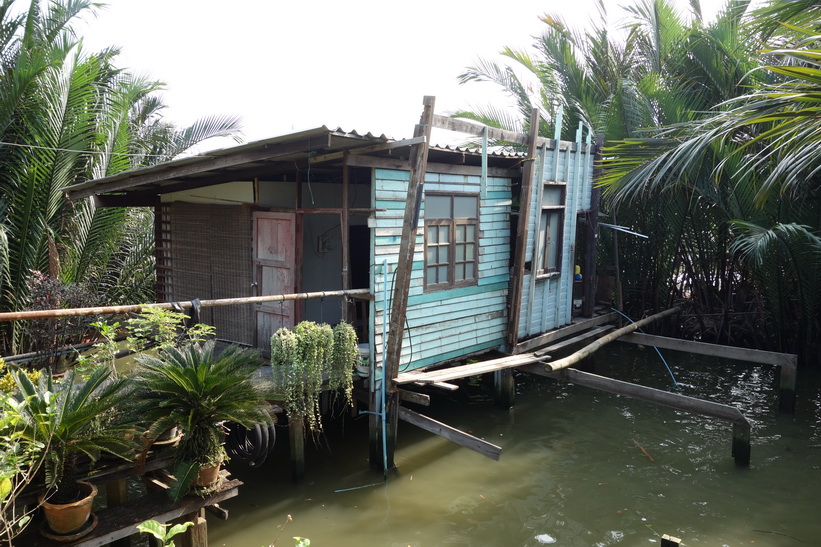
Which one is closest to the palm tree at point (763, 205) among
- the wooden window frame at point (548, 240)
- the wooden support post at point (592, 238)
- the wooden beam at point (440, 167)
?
the wooden support post at point (592, 238)

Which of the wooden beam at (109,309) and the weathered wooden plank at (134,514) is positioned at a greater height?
the wooden beam at (109,309)

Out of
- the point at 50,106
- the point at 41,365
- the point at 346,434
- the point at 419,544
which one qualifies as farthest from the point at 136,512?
the point at 50,106

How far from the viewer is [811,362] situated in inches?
456

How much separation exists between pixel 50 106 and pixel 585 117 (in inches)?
409

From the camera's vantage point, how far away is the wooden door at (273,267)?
8.08 m

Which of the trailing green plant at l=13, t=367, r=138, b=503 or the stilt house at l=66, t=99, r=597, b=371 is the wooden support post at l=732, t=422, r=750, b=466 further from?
the trailing green plant at l=13, t=367, r=138, b=503

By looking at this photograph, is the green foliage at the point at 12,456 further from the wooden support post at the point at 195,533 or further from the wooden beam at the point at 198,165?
the wooden beam at the point at 198,165

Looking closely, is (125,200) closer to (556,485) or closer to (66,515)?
(66,515)

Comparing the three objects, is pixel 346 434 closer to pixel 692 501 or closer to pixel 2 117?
pixel 692 501

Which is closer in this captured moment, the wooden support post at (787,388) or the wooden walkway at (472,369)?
the wooden walkway at (472,369)

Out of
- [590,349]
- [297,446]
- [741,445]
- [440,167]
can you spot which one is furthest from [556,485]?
[440,167]

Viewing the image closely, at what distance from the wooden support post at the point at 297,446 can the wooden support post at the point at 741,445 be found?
5249mm

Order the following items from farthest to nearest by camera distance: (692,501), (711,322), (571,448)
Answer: (711,322) < (571,448) < (692,501)

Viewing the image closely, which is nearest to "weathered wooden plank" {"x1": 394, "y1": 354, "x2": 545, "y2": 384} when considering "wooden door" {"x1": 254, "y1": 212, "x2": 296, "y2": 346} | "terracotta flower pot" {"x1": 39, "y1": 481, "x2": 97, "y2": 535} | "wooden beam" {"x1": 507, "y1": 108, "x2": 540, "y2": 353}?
"wooden beam" {"x1": 507, "y1": 108, "x2": 540, "y2": 353}
